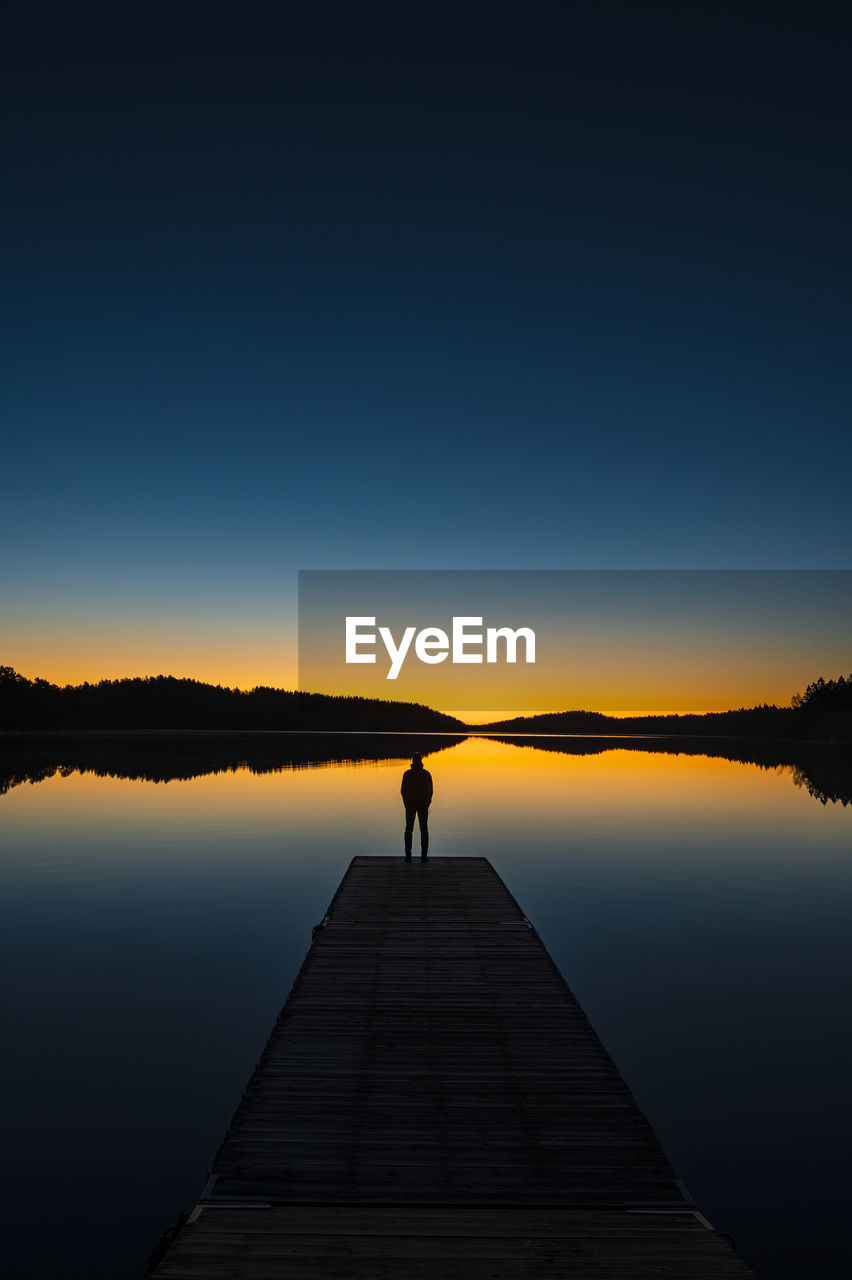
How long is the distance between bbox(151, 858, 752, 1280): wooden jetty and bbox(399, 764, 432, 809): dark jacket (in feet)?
23.8

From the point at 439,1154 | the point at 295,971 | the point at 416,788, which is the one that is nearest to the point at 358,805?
the point at 416,788

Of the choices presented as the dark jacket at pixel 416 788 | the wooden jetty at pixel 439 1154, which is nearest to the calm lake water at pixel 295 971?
the wooden jetty at pixel 439 1154

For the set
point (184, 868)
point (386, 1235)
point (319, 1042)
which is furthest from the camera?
point (184, 868)

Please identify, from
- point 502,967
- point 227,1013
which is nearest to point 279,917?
point 227,1013

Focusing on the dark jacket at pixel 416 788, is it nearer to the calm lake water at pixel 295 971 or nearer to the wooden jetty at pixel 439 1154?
the calm lake water at pixel 295 971

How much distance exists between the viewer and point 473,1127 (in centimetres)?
784

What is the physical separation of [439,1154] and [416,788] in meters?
12.3

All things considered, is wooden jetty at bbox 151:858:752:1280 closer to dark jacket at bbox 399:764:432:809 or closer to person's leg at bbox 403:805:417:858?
dark jacket at bbox 399:764:432:809

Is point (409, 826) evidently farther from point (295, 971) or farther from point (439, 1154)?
point (439, 1154)

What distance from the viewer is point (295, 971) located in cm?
1611

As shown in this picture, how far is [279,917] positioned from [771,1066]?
12.7 metres

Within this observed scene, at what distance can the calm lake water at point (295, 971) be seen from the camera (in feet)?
27.9

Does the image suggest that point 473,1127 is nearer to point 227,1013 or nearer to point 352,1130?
point 352,1130

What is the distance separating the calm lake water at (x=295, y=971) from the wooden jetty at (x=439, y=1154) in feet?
5.20
